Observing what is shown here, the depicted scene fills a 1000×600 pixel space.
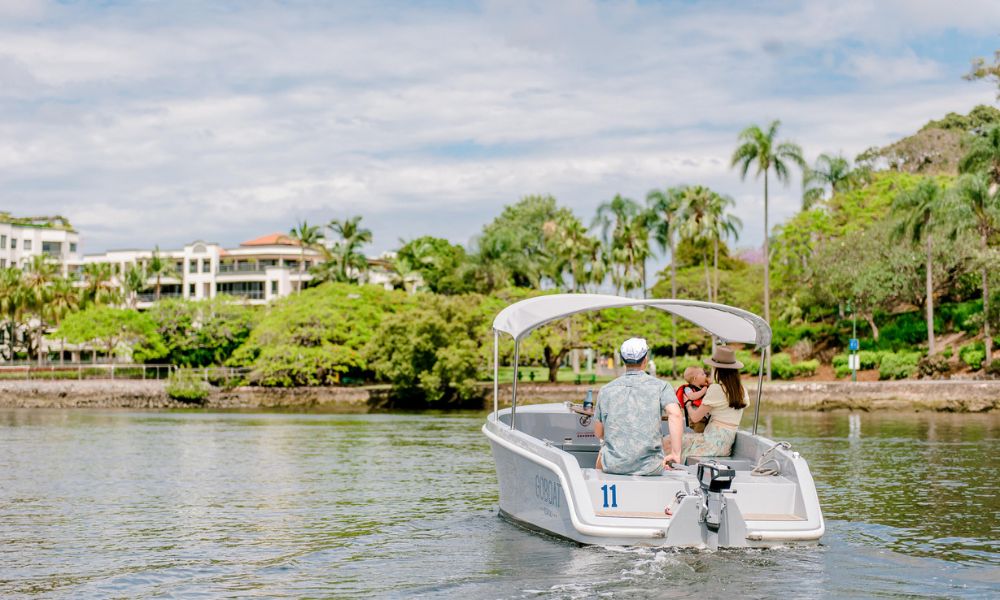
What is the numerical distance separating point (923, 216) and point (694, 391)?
4622 cm

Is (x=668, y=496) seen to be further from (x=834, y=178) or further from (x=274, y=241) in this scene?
(x=274, y=241)

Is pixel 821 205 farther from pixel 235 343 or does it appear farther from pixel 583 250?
Answer: pixel 235 343

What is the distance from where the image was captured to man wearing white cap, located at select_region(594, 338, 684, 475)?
430 inches

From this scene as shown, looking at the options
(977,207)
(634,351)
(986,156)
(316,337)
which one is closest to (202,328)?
(316,337)

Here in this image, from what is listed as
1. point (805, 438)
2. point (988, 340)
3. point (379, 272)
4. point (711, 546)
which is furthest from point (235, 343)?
point (711, 546)

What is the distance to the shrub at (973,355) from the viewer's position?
175ft

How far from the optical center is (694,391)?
13070 mm

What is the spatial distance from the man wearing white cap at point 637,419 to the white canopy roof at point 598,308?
129cm

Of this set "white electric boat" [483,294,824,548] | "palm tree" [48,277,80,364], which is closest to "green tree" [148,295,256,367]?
"palm tree" [48,277,80,364]

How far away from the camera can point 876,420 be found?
135 ft

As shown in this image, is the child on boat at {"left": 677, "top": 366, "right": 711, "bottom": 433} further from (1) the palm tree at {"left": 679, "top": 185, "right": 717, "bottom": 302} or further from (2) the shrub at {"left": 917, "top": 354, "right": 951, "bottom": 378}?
(1) the palm tree at {"left": 679, "top": 185, "right": 717, "bottom": 302}

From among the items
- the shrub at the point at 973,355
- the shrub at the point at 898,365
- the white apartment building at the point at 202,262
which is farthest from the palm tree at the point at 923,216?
the white apartment building at the point at 202,262

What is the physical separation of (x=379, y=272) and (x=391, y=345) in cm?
5277

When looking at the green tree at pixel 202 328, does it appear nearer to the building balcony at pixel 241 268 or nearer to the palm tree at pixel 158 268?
the palm tree at pixel 158 268
